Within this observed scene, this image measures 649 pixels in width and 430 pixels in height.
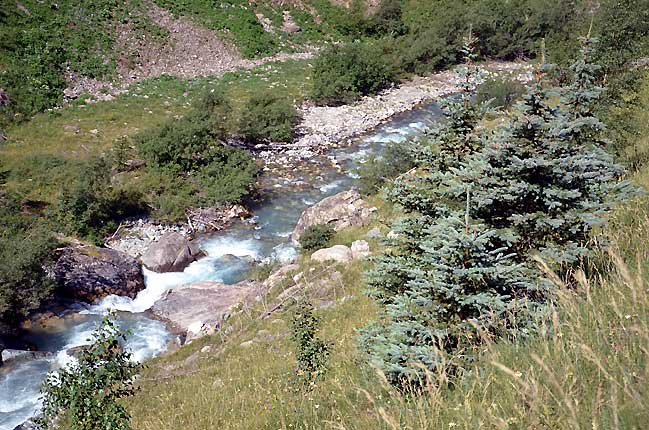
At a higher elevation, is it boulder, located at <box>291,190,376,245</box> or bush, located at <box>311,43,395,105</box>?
bush, located at <box>311,43,395,105</box>

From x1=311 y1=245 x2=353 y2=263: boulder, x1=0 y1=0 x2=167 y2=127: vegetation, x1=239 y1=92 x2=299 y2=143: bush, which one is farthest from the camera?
x1=0 y1=0 x2=167 y2=127: vegetation

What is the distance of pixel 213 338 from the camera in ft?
39.3

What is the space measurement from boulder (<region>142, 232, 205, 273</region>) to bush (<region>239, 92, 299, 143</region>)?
877 centimetres

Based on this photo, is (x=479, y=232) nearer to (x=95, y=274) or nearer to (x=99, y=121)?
(x=95, y=274)

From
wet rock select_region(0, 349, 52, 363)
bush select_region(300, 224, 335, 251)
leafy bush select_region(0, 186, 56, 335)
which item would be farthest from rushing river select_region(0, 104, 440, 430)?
bush select_region(300, 224, 335, 251)

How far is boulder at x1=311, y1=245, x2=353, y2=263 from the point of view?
45.3 ft

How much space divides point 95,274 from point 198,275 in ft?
9.64

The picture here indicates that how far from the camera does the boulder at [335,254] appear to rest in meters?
13.8

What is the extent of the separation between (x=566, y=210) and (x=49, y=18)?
1269 inches

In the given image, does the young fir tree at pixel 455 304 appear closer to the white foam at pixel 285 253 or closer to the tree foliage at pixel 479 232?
the tree foliage at pixel 479 232

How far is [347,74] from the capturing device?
3092 cm

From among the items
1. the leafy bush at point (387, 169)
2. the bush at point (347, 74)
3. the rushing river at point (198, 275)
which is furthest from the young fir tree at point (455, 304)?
→ the bush at point (347, 74)

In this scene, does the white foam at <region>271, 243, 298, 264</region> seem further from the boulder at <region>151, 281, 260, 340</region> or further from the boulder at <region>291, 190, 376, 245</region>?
the boulder at <region>151, 281, 260, 340</region>

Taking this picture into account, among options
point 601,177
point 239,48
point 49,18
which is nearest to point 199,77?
point 239,48
